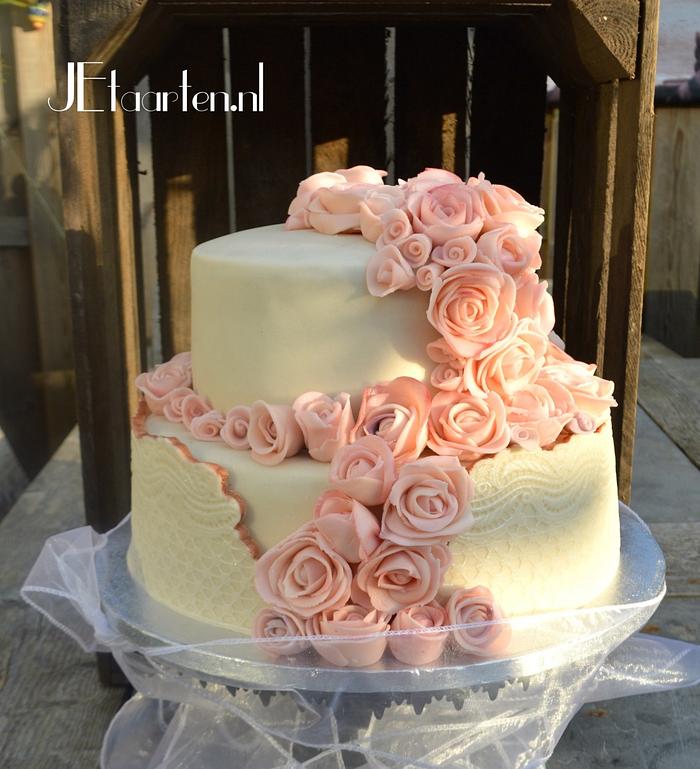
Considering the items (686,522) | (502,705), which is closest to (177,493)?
(502,705)

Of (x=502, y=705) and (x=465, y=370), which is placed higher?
(x=465, y=370)

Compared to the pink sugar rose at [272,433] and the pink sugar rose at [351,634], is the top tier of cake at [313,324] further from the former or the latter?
the pink sugar rose at [351,634]

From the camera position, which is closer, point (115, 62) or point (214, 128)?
point (115, 62)

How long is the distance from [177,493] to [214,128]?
4.74 ft

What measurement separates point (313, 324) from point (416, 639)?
0.49 meters

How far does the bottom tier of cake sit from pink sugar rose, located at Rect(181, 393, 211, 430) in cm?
5

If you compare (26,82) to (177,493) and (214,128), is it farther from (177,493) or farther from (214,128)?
(177,493)

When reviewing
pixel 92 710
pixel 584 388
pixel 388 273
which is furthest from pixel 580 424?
pixel 92 710

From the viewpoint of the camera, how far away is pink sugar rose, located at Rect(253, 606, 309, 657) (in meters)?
1.35

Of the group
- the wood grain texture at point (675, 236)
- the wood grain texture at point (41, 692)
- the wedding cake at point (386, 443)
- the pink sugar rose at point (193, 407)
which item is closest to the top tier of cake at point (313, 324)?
the wedding cake at point (386, 443)

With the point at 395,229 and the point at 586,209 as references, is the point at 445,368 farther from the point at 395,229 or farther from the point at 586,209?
the point at 586,209

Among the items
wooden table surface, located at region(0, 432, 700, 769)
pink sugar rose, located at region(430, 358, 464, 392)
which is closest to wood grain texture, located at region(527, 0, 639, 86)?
pink sugar rose, located at region(430, 358, 464, 392)

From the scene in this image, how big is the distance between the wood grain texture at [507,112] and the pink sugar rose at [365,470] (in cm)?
152

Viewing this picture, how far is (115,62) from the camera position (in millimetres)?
1896
